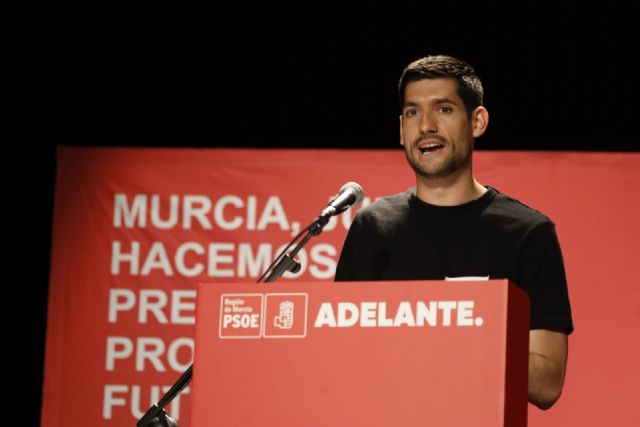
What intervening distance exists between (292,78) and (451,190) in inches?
80.4

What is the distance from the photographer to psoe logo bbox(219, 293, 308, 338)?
1577 mm

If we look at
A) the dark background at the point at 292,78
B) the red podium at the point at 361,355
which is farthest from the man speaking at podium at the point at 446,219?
the dark background at the point at 292,78

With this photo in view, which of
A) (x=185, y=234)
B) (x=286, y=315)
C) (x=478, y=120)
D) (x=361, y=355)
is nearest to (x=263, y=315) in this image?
(x=286, y=315)

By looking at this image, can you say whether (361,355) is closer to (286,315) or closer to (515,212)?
(286,315)

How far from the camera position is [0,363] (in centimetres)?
431

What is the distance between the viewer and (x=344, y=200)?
220cm

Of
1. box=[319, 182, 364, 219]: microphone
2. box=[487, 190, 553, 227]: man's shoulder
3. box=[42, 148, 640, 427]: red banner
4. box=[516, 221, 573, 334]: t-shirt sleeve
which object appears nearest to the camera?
box=[516, 221, 573, 334]: t-shirt sleeve

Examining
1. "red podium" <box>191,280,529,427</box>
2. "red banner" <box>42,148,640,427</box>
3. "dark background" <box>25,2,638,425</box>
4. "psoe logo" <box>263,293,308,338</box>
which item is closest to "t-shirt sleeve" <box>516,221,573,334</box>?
"red podium" <box>191,280,529,427</box>

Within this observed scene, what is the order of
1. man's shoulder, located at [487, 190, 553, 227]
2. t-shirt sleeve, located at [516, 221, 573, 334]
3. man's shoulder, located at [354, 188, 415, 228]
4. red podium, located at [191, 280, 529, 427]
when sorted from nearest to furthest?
red podium, located at [191, 280, 529, 427] → t-shirt sleeve, located at [516, 221, 573, 334] → man's shoulder, located at [487, 190, 553, 227] → man's shoulder, located at [354, 188, 415, 228]

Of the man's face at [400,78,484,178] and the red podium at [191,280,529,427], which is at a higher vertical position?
the man's face at [400,78,484,178]

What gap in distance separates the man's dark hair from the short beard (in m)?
0.11

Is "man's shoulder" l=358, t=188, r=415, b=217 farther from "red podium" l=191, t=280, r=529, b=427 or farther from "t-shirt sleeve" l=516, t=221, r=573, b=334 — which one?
"red podium" l=191, t=280, r=529, b=427

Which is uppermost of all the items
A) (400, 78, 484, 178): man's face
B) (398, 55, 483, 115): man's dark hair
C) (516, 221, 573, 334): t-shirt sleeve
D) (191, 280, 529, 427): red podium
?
(398, 55, 483, 115): man's dark hair

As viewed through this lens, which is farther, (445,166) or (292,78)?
Result: (292,78)
